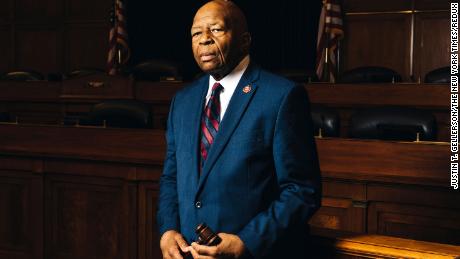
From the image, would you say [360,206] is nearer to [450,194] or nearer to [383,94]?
[450,194]

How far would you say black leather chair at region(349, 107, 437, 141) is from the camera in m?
3.48

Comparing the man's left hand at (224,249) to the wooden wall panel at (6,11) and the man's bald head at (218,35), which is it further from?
the wooden wall panel at (6,11)

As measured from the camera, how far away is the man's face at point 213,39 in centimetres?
178

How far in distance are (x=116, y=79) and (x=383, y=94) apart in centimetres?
268

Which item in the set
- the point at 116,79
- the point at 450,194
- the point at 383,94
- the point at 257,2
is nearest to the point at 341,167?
the point at 450,194

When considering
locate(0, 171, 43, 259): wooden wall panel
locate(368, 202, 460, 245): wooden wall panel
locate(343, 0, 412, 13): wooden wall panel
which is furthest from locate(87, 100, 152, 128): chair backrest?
locate(343, 0, 412, 13): wooden wall panel

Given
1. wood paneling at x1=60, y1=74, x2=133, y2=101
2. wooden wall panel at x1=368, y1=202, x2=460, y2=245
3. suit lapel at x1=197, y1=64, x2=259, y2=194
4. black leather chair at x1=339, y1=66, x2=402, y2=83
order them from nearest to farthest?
1. suit lapel at x1=197, y1=64, x2=259, y2=194
2. wooden wall panel at x1=368, y1=202, x2=460, y2=245
3. black leather chair at x1=339, y1=66, x2=402, y2=83
4. wood paneling at x1=60, y1=74, x2=133, y2=101

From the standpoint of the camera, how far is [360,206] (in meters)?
2.86

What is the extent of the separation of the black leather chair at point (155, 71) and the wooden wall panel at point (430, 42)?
3096 millimetres

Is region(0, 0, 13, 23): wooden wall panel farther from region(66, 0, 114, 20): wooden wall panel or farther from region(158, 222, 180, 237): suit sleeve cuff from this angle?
region(158, 222, 180, 237): suit sleeve cuff

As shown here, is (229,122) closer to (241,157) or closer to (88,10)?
(241,157)

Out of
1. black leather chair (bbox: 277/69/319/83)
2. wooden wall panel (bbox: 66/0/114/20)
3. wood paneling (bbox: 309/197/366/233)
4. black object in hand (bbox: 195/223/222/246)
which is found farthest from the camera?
Result: wooden wall panel (bbox: 66/0/114/20)

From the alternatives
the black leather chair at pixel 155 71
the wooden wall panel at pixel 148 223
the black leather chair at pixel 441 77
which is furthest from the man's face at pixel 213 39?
the black leather chair at pixel 155 71

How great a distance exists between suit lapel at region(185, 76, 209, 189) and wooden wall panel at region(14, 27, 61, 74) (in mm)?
8770
